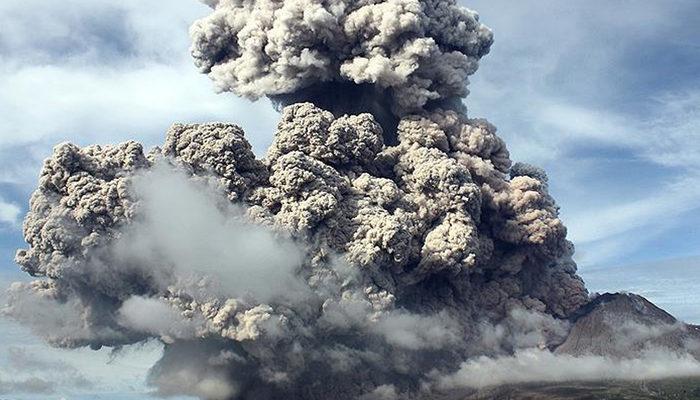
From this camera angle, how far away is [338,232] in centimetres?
4838

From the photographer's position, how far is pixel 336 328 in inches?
1921

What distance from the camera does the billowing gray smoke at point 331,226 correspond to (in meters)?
46.4

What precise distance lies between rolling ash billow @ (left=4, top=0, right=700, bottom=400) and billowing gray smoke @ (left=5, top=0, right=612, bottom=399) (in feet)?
0.43

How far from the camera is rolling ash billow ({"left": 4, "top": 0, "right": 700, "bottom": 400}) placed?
4641cm

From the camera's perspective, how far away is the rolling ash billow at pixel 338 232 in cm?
4641

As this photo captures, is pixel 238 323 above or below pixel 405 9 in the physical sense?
below

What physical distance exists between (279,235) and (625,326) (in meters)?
38.0

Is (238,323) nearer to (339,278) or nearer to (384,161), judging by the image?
(339,278)

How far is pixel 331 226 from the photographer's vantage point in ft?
157

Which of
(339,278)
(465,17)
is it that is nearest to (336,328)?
(339,278)

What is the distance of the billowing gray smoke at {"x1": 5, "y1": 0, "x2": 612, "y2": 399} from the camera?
46375 mm

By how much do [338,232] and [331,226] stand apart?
0.67m

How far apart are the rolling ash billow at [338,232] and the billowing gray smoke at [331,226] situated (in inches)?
5.2

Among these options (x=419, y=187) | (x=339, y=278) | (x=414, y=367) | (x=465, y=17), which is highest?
(x=465, y=17)
